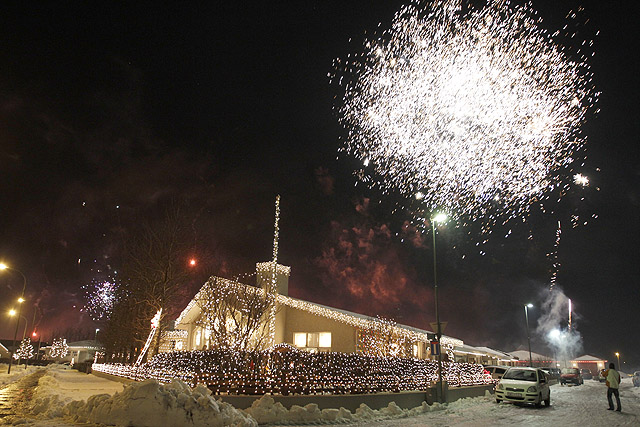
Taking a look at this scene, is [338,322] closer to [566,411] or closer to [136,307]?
[136,307]

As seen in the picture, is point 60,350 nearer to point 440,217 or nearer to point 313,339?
point 313,339

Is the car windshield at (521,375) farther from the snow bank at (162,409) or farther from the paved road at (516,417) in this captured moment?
the snow bank at (162,409)

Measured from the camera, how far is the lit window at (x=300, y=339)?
32.2 metres

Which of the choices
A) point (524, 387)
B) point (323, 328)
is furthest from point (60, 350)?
point (524, 387)

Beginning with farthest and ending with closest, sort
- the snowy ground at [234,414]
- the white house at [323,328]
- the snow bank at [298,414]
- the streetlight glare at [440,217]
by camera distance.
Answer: the white house at [323,328] < the streetlight glare at [440,217] < the snow bank at [298,414] < the snowy ground at [234,414]

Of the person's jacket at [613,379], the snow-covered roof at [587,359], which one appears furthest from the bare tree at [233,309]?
the snow-covered roof at [587,359]

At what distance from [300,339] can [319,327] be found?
1832mm

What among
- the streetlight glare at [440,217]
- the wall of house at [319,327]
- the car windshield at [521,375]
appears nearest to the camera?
the car windshield at [521,375]

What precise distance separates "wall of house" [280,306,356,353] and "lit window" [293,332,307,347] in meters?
0.24

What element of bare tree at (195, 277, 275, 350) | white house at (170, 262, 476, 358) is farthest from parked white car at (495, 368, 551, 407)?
bare tree at (195, 277, 275, 350)

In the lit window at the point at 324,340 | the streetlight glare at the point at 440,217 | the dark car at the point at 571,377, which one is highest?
the streetlight glare at the point at 440,217

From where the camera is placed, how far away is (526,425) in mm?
11633

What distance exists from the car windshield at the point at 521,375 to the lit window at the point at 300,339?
52.9 ft

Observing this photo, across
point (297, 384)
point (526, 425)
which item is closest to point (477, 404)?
point (526, 425)
